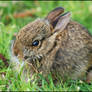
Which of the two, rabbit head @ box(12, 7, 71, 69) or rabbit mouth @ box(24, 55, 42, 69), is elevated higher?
rabbit head @ box(12, 7, 71, 69)

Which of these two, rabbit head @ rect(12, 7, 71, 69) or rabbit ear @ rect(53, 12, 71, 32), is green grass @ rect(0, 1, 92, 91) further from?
rabbit ear @ rect(53, 12, 71, 32)

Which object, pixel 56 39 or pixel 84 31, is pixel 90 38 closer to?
pixel 84 31

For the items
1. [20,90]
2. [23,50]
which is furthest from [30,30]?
[20,90]

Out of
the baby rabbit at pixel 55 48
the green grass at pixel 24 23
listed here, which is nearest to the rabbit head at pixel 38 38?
the baby rabbit at pixel 55 48

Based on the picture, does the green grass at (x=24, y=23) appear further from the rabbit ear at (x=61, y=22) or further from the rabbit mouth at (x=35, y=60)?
the rabbit ear at (x=61, y=22)

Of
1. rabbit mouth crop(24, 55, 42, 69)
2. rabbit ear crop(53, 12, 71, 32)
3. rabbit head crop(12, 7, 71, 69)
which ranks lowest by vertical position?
rabbit mouth crop(24, 55, 42, 69)

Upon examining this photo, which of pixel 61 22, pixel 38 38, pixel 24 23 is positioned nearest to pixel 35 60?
pixel 38 38

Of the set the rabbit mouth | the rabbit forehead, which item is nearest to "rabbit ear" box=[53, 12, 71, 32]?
the rabbit forehead

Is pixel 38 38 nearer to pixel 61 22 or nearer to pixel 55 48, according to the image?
pixel 55 48
